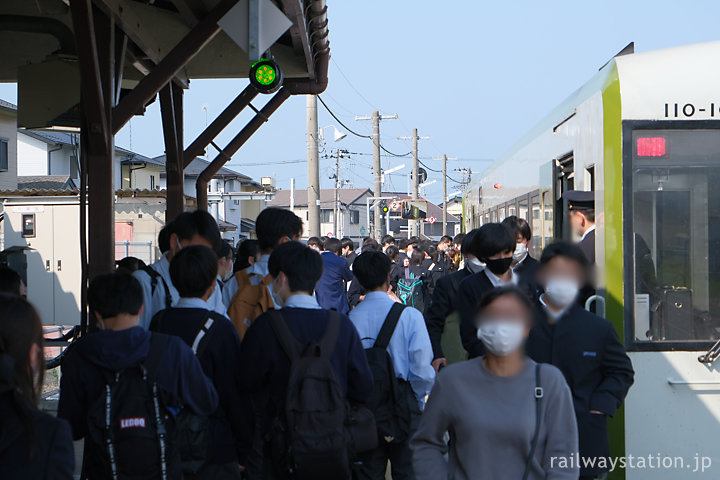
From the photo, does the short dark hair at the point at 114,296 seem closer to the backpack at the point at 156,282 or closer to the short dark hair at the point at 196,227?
the backpack at the point at 156,282

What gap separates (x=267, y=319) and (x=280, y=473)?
646 millimetres

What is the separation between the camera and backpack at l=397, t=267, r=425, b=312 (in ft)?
37.8

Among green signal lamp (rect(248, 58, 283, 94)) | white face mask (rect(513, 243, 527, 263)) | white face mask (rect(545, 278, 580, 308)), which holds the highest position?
green signal lamp (rect(248, 58, 283, 94))

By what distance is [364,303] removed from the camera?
15.0 ft

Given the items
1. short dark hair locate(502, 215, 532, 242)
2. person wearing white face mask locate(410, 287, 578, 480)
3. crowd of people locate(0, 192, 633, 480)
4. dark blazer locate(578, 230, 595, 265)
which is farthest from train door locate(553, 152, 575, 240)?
person wearing white face mask locate(410, 287, 578, 480)

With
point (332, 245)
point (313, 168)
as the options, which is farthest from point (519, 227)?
point (313, 168)

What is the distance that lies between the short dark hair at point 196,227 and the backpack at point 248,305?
13.4 inches

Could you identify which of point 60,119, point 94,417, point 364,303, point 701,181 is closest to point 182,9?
point 60,119

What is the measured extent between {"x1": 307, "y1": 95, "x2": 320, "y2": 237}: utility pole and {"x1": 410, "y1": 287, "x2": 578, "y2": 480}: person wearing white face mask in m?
14.7

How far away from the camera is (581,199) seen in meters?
5.59

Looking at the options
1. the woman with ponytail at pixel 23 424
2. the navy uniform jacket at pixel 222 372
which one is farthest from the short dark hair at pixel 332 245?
the woman with ponytail at pixel 23 424

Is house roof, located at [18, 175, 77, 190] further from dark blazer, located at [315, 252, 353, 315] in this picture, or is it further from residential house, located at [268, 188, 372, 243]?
residential house, located at [268, 188, 372, 243]

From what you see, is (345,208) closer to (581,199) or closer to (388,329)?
(581,199)

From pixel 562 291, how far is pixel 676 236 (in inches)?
56.9
